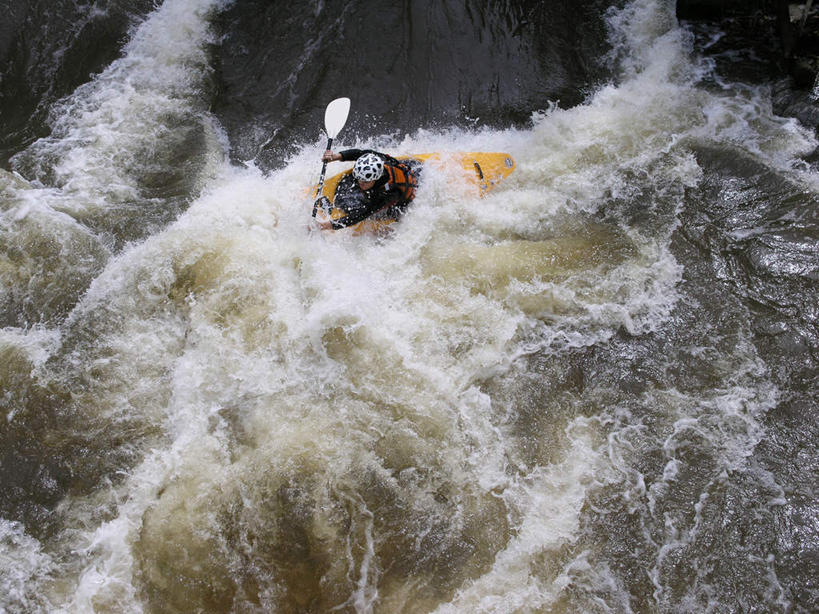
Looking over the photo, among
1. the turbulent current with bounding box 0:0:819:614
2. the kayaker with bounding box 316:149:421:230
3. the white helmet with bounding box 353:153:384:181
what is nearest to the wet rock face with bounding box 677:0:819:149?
the turbulent current with bounding box 0:0:819:614

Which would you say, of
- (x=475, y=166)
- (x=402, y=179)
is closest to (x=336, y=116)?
(x=402, y=179)

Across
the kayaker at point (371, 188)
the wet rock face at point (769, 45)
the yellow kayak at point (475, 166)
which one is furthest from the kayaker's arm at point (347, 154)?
the wet rock face at point (769, 45)

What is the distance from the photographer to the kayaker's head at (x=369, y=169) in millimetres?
5375

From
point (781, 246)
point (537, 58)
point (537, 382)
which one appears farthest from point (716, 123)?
point (537, 382)

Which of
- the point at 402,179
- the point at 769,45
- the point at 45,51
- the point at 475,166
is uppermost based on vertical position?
the point at 45,51

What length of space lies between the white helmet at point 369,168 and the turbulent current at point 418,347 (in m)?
0.70

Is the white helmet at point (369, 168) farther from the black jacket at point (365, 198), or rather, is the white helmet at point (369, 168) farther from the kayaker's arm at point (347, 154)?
the kayaker's arm at point (347, 154)

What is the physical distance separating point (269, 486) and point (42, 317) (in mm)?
2832

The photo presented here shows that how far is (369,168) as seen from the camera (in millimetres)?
5371

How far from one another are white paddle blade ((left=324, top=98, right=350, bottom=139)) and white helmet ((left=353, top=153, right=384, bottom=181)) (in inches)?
41.6

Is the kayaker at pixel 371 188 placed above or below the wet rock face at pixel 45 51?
below

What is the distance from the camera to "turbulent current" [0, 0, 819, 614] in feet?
12.9

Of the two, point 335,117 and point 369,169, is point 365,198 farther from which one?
point 335,117

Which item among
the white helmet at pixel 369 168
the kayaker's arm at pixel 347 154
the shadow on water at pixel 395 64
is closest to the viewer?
the white helmet at pixel 369 168
